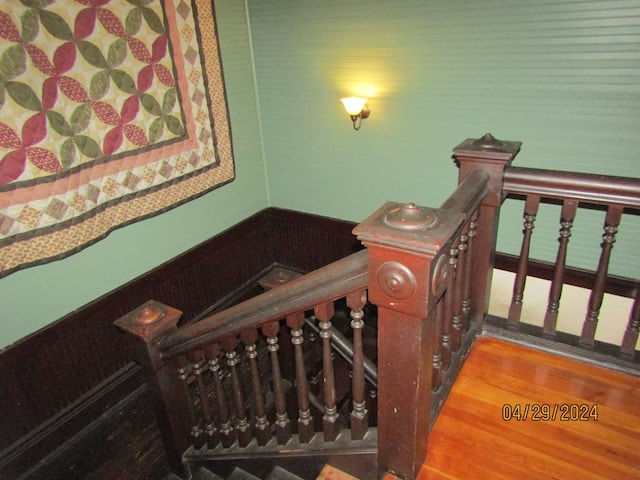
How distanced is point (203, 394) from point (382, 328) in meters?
1.23

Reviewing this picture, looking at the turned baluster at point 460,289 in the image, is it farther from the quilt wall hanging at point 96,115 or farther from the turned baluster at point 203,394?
the quilt wall hanging at point 96,115

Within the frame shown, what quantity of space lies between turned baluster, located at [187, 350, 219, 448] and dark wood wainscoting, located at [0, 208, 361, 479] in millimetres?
1348

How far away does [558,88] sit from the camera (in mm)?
2811

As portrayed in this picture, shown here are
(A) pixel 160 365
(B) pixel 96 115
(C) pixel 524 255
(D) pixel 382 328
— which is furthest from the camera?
(B) pixel 96 115

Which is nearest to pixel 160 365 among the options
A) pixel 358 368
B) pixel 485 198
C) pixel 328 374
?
pixel 328 374

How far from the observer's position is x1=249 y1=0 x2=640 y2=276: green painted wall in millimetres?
2688

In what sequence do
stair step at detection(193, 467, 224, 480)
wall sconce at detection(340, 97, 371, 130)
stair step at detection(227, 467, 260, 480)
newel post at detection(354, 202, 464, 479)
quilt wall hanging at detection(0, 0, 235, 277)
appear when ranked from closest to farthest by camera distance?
1. newel post at detection(354, 202, 464, 479)
2. stair step at detection(227, 467, 260, 480)
3. stair step at detection(193, 467, 224, 480)
4. quilt wall hanging at detection(0, 0, 235, 277)
5. wall sconce at detection(340, 97, 371, 130)

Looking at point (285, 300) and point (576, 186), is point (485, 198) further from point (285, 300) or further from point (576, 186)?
point (285, 300)

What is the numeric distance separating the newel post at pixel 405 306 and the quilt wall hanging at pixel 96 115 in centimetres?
223

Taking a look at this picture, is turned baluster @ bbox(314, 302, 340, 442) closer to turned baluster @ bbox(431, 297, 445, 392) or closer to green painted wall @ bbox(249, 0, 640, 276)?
turned baluster @ bbox(431, 297, 445, 392)

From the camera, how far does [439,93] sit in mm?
3232

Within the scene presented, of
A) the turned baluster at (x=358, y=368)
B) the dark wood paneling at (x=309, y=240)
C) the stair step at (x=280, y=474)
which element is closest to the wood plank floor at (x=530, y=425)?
the turned baluster at (x=358, y=368)

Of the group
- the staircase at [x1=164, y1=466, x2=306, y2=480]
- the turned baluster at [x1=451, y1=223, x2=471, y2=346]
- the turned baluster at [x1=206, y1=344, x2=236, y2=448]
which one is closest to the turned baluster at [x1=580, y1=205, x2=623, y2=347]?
the turned baluster at [x1=451, y1=223, x2=471, y2=346]

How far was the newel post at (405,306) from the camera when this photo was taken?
997 millimetres
